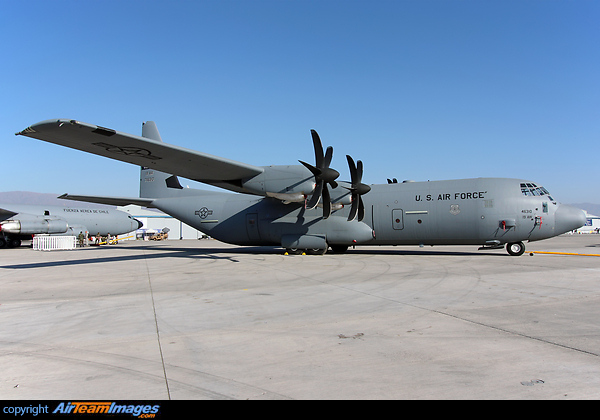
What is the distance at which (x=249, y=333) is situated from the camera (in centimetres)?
560

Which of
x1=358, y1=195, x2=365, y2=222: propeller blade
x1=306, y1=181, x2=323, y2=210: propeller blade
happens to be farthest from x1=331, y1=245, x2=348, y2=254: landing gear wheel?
x1=306, y1=181, x2=323, y2=210: propeller blade

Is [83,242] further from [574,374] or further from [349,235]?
[574,374]

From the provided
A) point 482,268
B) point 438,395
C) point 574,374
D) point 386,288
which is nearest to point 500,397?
point 438,395

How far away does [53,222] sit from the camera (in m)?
34.6

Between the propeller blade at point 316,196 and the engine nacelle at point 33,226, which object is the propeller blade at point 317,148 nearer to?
the propeller blade at point 316,196

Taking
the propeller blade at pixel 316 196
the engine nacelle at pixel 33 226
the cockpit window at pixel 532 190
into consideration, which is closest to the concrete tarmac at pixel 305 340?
the propeller blade at pixel 316 196

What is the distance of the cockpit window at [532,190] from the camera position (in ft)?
59.3

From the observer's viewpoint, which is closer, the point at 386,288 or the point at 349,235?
the point at 386,288

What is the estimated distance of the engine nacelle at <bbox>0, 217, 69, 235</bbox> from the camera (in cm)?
3284

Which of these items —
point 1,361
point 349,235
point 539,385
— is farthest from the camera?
point 349,235

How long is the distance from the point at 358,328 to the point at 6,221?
37.5 meters

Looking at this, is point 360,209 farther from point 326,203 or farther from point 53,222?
point 53,222
